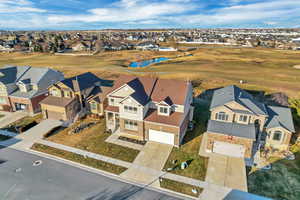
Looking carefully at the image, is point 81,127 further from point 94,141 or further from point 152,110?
point 152,110

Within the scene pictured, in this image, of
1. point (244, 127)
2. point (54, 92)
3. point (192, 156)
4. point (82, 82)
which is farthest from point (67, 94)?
point (244, 127)

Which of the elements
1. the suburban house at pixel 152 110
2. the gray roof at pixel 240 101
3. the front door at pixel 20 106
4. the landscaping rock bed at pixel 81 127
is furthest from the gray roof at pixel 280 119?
the front door at pixel 20 106

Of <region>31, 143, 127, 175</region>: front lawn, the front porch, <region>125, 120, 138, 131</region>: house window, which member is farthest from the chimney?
<region>125, 120, 138, 131</region>: house window

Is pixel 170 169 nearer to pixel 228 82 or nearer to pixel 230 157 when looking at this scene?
pixel 230 157

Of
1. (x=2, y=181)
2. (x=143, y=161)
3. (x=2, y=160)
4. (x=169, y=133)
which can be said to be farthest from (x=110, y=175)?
(x=2, y=160)

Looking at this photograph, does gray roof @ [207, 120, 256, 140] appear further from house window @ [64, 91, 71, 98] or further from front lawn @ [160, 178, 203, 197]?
house window @ [64, 91, 71, 98]
